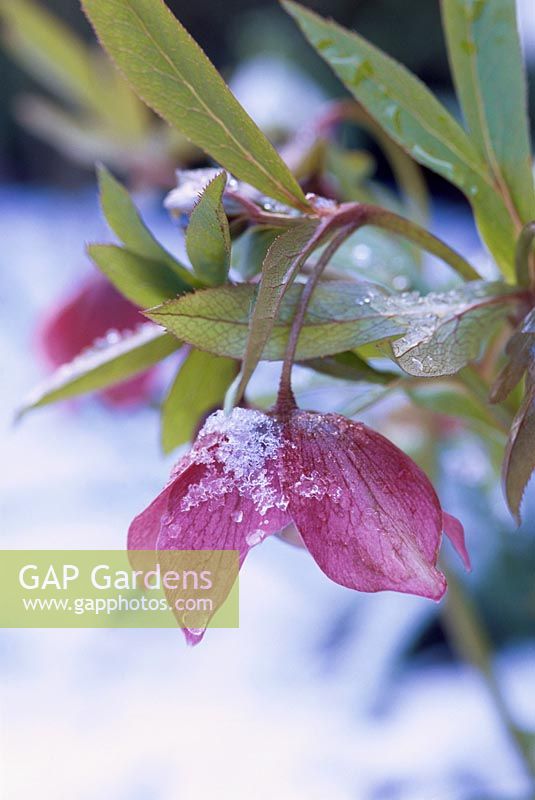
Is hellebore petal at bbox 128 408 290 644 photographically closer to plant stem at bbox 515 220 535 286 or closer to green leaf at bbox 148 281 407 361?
green leaf at bbox 148 281 407 361

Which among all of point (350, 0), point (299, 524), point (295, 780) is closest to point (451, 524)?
point (299, 524)

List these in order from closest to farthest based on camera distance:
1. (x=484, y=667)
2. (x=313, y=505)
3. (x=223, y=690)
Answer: (x=313, y=505), (x=484, y=667), (x=223, y=690)

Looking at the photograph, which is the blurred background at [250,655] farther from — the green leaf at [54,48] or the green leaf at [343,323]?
the green leaf at [343,323]

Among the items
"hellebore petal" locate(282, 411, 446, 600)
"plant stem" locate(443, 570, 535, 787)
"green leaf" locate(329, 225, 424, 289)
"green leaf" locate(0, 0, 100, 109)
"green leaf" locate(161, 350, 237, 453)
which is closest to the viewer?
"hellebore petal" locate(282, 411, 446, 600)

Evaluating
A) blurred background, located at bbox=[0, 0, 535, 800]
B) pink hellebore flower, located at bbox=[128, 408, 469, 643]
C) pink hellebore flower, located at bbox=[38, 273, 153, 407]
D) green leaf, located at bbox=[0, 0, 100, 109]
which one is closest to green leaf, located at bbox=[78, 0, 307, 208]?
pink hellebore flower, located at bbox=[128, 408, 469, 643]

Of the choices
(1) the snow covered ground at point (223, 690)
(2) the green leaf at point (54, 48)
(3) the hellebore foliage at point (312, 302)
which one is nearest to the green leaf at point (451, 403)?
(3) the hellebore foliage at point (312, 302)

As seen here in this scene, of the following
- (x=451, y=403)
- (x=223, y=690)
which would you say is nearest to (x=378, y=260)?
(x=451, y=403)

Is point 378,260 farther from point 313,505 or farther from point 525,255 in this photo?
point 313,505
